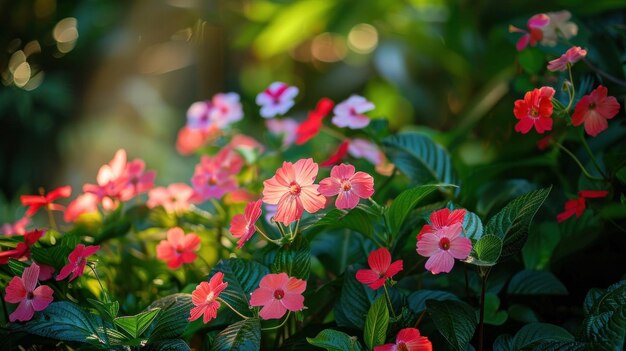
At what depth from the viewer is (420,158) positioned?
0.85m

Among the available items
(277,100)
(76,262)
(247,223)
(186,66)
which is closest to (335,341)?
(247,223)

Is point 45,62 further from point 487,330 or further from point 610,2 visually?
point 487,330

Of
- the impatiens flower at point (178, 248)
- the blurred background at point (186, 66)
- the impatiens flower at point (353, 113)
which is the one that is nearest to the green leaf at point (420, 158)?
the impatiens flower at point (353, 113)

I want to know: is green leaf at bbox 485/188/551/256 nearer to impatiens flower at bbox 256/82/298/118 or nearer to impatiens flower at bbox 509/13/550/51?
impatiens flower at bbox 509/13/550/51

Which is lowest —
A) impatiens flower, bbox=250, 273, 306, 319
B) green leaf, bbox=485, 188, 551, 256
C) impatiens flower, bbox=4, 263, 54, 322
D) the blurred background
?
the blurred background

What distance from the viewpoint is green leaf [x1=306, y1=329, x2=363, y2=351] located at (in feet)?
1.83

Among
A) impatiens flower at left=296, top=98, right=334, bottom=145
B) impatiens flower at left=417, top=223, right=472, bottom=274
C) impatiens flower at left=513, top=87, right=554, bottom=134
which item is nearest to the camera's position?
impatiens flower at left=417, top=223, right=472, bottom=274

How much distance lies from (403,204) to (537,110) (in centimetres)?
16

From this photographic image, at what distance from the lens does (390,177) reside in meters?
0.87

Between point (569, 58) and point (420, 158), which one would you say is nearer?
point (569, 58)

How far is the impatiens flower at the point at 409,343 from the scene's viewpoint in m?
0.55

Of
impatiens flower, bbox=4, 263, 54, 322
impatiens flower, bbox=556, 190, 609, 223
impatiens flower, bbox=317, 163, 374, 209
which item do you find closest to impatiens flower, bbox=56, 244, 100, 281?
impatiens flower, bbox=4, 263, 54, 322

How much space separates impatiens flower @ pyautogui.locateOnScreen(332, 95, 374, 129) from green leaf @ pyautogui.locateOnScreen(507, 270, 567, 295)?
0.27m

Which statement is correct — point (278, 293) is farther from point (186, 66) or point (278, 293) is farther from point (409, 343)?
point (186, 66)
